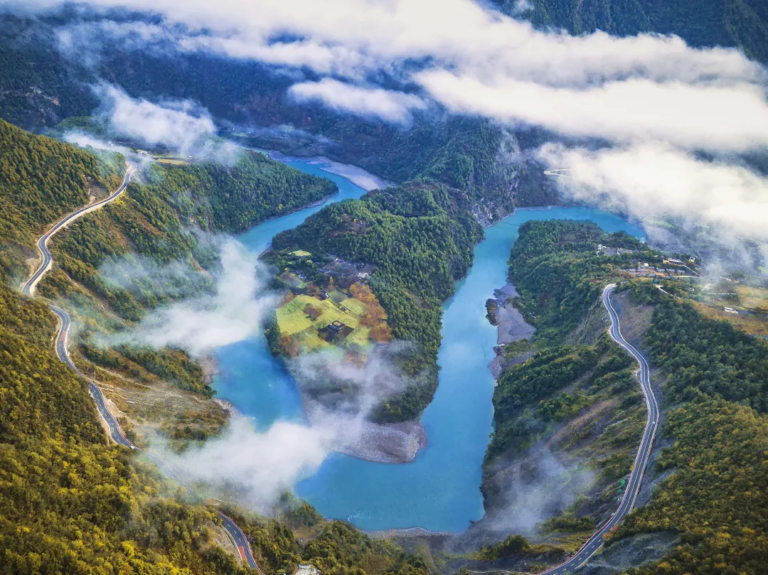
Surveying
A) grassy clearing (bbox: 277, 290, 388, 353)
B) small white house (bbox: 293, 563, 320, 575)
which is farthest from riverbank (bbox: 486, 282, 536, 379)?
small white house (bbox: 293, 563, 320, 575)

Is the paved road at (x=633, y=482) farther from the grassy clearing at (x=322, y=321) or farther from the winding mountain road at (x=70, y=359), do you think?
the grassy clearing at (x=322, y=321)

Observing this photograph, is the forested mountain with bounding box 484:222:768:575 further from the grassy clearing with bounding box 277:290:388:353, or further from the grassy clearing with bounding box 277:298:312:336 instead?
the grassy clearing with bounding box 277:298:312:336

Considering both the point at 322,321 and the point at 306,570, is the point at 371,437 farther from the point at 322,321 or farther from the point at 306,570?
the point at 306,570

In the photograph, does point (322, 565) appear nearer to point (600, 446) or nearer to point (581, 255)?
point (600, 446)

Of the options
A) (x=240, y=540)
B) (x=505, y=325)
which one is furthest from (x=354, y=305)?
(x=240, y=540)

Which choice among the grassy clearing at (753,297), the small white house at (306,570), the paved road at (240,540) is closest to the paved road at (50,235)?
the paved road at (240,540)

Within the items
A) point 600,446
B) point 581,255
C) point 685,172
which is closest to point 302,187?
point 581,255

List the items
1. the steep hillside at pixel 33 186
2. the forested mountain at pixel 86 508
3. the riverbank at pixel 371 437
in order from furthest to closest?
the steep hillside at pixel 33 186, the riverbank at pixel 371 437, the forested mountain at pixel 86 508
